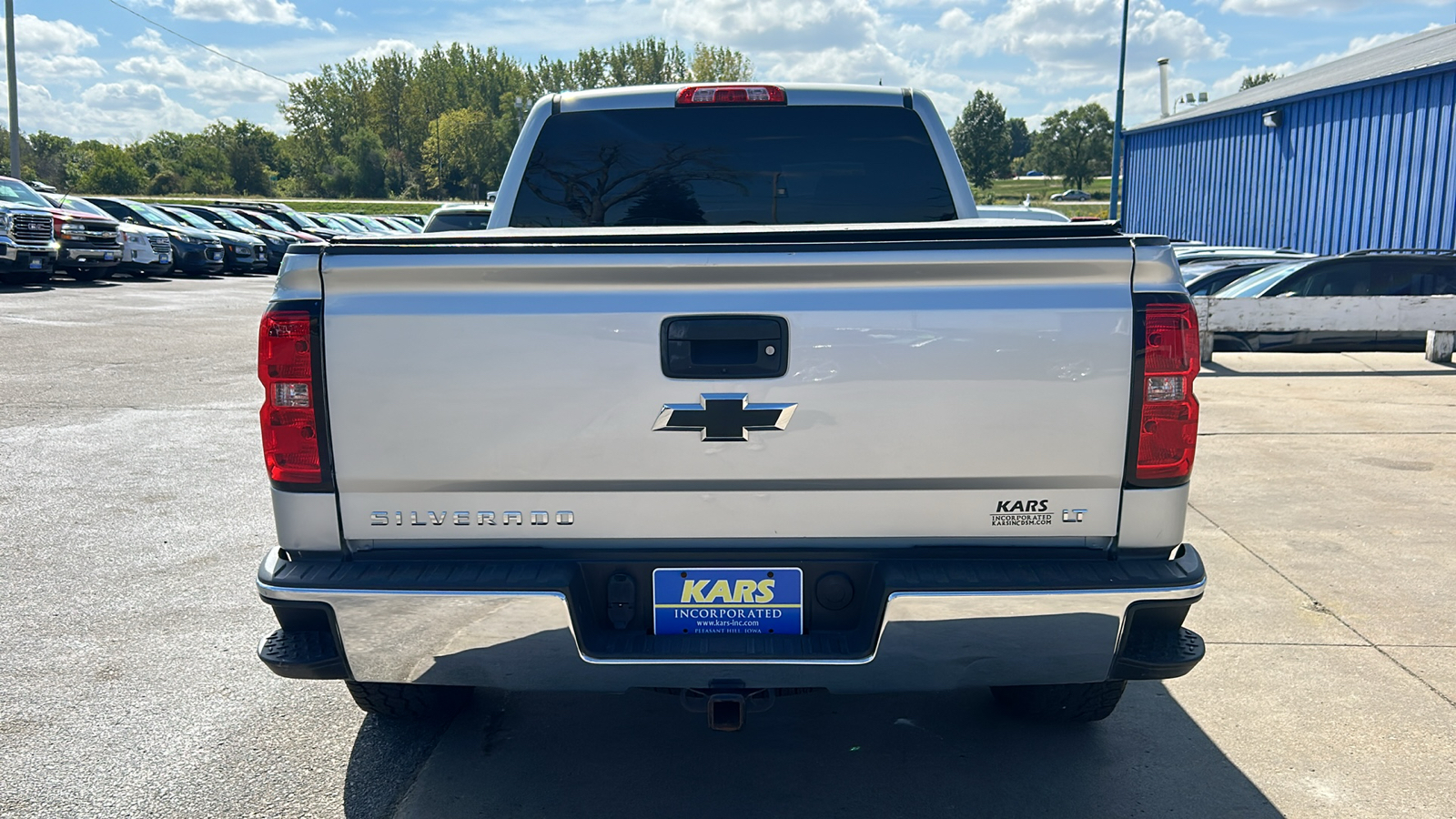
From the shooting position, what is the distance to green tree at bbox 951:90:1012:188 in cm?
7506

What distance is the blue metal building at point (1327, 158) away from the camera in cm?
1923

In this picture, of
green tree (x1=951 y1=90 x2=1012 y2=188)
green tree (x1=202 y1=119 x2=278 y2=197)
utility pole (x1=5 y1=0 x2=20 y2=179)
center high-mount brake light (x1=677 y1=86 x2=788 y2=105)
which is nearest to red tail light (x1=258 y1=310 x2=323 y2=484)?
center high-mount brake light (x1=677 y1=86 x2=788 y2=105)

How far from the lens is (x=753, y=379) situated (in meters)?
2.61

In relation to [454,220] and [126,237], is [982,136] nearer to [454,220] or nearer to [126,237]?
[126,237]

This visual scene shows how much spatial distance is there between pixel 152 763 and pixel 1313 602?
14.4 feet

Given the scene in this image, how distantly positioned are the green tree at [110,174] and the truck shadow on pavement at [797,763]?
86.7 meters

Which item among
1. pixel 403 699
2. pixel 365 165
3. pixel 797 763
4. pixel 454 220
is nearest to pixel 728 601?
pixel 797 763

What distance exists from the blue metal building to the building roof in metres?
0.05

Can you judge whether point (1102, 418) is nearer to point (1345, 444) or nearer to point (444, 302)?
point (444, 302)

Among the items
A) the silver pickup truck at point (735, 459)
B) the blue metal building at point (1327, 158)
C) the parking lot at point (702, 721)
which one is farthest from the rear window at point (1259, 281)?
the silver pickup truck at point (735, 459)

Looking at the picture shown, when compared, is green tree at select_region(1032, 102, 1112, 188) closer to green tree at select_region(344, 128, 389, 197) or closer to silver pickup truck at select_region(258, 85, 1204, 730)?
green tree at select_region(344, 128, 389, 197)

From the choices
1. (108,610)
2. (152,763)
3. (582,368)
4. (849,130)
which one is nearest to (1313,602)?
(849,130)

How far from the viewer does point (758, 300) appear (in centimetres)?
261

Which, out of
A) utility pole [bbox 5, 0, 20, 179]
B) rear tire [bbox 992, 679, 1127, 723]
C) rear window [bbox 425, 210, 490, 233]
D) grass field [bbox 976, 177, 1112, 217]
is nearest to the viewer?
rear tire [bbox 992, 679, 1127, 723]
